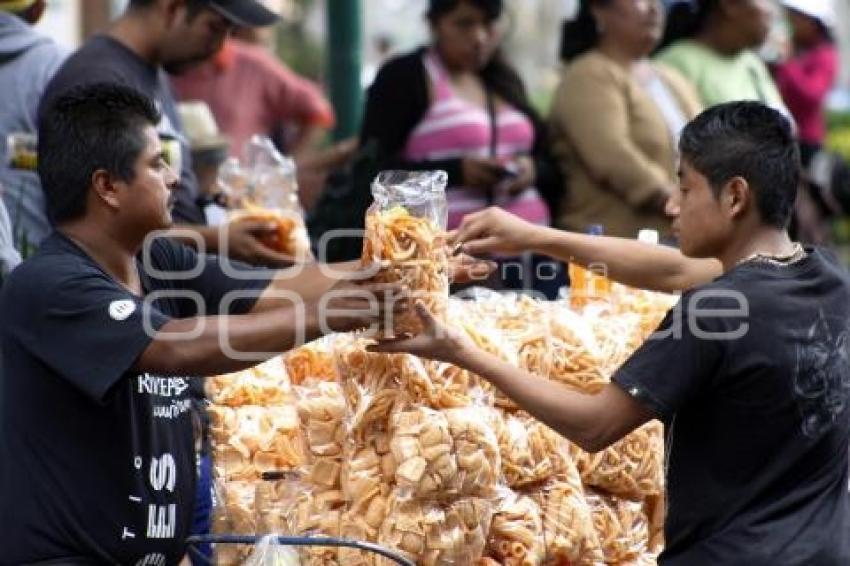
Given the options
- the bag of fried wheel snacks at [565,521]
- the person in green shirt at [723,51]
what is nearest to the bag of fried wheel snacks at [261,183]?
the bag of fried wheel snacks at [565,521]

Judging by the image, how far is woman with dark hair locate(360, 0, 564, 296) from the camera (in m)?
6.78

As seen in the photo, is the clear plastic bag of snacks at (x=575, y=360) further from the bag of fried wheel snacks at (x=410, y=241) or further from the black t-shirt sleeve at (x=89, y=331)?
the black t-shirt sleeve at (x=89, y=331)

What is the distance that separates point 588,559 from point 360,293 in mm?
932

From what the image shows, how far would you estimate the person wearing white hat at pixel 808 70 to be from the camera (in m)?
9.49

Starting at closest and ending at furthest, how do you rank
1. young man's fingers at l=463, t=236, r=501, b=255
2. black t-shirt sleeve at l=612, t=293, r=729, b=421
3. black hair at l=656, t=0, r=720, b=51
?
1. black t-shirt sleeve at l=612, t=293, r=729, b=421
2. young man's fingers at l=463, t=236, r=501, b=255
3. black hair at l=656, t=0, r=720, b=51

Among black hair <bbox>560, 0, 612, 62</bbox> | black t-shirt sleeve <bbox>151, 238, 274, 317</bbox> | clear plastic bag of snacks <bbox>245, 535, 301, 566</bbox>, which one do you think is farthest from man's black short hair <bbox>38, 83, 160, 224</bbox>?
black hair <bbox>560, 0, 612, 62</bbox>

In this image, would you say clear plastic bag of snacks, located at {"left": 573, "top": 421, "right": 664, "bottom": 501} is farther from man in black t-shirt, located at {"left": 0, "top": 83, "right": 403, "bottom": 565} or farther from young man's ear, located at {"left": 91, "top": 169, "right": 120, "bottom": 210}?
young man's ear, located at {"left": 91, "top": 169, "right": 120, "bottom": 210}

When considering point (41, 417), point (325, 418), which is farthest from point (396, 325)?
point (41, 417)

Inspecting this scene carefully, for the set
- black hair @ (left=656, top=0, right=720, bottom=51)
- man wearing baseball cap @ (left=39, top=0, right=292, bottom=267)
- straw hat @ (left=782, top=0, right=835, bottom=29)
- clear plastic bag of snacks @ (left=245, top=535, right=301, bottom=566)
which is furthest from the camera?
straw hat @ (left=782, top=0, right=835, bottom=29)

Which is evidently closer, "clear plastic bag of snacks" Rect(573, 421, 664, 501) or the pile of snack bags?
the pile of snack bags

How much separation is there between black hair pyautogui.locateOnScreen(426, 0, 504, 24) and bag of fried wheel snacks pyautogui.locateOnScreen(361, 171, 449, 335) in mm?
3154

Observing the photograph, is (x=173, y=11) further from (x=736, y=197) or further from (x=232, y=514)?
(x=736, y=197)

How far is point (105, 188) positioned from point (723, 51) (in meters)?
4.41

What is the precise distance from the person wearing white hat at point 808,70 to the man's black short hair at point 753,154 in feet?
18.7
